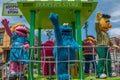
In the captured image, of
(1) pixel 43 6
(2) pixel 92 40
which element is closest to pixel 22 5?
(1) pixel 43 6

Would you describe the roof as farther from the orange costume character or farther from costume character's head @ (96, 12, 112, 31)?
the orange costume character

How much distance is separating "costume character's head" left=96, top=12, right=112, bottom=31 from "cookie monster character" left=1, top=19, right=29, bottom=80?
220 centimetres

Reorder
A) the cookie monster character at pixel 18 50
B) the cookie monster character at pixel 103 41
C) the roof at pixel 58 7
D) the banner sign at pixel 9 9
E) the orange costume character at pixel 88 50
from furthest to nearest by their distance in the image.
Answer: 1. the banner sign at pixel 9 9
2. the orange costume character at pixel 88 50
3. the cookie monster character at pixel 103 41
4. the roof at pixel 58 7
5. the cookie monster character at pixel 18 50

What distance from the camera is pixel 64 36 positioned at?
24.3 ft

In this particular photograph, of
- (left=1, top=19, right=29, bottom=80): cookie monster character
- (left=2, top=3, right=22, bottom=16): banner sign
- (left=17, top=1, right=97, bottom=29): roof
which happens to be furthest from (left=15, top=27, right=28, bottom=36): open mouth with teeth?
(left=2, top=3, right=22, bottom=16): banner sign

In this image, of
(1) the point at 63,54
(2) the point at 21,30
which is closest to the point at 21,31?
(2) the point at 21,30

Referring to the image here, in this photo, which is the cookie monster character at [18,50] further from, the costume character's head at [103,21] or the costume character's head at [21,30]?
the costume character's head at [103,21]

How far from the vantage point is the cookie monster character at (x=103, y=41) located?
8.41 meters

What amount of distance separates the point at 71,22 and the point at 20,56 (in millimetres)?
3305

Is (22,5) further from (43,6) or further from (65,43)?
(65,43)

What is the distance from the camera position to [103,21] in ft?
29.4

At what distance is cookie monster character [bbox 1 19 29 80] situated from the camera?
25.0 feet

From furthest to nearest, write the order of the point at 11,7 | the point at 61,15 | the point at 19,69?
1. the point at 11,7
2. the point at 61,15
3. the point at 19,69

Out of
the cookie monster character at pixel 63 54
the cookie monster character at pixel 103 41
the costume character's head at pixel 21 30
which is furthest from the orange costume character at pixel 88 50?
→ the cookie monster character at pixel 63 54
